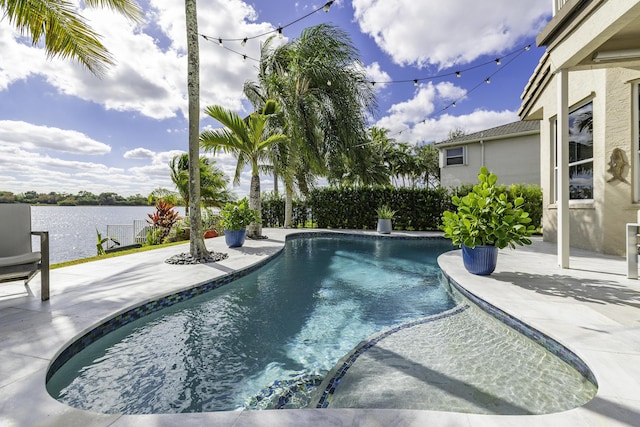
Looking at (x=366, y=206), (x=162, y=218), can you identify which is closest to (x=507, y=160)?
(x=366, y=206)

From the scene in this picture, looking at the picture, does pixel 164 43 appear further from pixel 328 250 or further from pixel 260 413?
pixel 260 413

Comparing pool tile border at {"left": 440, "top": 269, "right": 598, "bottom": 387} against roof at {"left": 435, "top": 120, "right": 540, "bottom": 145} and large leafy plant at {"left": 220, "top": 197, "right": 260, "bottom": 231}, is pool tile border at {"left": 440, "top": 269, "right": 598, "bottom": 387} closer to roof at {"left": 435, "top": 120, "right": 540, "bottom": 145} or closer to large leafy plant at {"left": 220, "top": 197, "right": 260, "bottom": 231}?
large leafy plant at {"left": 220, "top": 197, "right": 260, "bottom": 231}

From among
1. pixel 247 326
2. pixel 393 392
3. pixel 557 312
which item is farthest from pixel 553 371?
pixel 247 326

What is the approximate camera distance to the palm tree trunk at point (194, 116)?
5.73m

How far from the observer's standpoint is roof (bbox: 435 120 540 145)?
48.6ft

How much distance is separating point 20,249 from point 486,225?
6.17 m

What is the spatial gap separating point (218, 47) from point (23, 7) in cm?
529

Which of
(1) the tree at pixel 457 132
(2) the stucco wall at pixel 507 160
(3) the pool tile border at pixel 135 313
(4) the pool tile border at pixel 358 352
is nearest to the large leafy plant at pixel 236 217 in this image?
(3) the pool tile border at pixel 135 313

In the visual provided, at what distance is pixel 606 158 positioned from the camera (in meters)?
5.87

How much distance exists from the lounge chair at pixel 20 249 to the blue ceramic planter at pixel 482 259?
555 centimetres

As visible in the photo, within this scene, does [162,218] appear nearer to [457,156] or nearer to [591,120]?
[591,120]

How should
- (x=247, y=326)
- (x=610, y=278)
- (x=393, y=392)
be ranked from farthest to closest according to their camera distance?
(x=610, y=278) → (x=247, y=326) → (x=393, y=392)

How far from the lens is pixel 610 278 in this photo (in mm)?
4203

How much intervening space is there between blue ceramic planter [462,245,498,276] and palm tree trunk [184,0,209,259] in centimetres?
495
